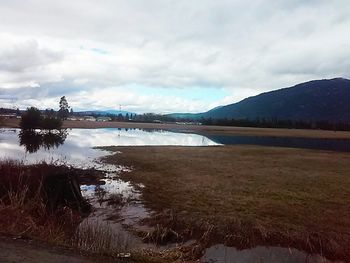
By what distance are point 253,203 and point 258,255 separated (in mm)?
7634

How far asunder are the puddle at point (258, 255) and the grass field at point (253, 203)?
597 mm

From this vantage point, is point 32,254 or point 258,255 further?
point 258,255

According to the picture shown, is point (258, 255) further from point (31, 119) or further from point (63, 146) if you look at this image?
point (31, 119)

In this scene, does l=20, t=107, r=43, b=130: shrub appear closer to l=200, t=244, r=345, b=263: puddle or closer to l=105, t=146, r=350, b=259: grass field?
l=105, t=146, r=350, b=259: grass field

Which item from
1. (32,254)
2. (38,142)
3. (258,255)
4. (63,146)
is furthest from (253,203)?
(38,142)

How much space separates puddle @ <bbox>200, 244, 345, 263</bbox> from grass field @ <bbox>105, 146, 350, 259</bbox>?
1.96 feet

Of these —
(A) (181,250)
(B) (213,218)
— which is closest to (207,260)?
(A) (181,250)

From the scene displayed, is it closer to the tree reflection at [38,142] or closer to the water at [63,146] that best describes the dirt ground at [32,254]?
the water at [63,146]

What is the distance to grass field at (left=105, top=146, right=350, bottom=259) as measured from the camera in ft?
58.3

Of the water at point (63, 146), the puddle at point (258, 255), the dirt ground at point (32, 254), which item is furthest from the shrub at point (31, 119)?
the dirt ground at point (32, 254)

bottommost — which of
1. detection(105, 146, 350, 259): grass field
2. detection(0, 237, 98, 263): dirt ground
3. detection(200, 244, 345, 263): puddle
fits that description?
detection(200, 244, 345, 263): puddle

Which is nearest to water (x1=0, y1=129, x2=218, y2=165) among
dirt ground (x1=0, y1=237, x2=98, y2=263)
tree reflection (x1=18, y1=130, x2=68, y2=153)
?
tree reflection (x1=18, y1=130, x2=68, y2=153)

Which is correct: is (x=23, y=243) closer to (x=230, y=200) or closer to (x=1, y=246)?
(x=1, y=246)

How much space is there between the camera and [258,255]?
15.9m
